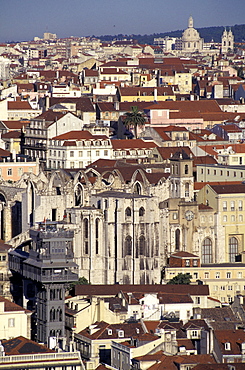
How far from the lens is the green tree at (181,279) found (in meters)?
93.6

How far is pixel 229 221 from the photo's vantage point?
338 feet

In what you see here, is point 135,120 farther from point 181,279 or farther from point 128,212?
point 181,279

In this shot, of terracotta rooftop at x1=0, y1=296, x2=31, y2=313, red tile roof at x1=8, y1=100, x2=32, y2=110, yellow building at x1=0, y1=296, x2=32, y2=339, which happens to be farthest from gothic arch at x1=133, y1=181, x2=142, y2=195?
red tile roof at x1=8, y1=100, x2=32, y2=110

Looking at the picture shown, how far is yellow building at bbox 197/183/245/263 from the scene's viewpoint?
10238 centimetres

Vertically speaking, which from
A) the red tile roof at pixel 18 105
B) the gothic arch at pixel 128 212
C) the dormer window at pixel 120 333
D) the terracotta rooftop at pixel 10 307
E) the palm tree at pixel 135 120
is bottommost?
the dormer window at pixel 120 333

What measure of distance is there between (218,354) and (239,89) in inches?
4593

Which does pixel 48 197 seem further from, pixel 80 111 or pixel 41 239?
pixel 80 111

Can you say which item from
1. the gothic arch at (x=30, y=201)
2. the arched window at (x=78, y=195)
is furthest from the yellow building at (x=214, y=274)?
the gothic arch at (x=30, y=201)

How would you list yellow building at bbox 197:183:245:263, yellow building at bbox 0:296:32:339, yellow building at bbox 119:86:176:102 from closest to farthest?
yellow building at bbox 0:296:32:339
yellow building at bbox 197:183:245:263
yellow building at bbox 119:86:176:102

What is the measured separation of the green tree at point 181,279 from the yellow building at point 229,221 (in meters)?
7.50

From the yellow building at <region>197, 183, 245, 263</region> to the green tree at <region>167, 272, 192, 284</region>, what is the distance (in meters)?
7.50

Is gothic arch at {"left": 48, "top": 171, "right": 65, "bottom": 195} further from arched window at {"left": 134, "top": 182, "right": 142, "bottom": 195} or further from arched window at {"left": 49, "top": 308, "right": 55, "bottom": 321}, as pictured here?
arched window at {"left": 49, "top": 308, "right": 55, "bottom": 321}

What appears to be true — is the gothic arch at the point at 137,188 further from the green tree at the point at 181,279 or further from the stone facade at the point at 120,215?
the green tree at the point at 181,279

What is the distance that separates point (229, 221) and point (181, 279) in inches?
398
